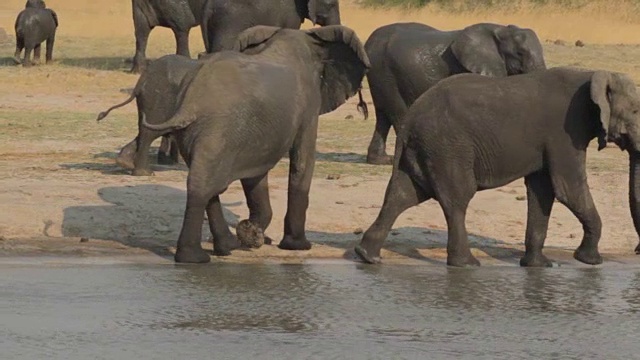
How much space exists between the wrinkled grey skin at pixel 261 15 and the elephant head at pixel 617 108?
654 cm

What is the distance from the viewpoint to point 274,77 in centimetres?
1105

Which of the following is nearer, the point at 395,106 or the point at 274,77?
the point at 274,77

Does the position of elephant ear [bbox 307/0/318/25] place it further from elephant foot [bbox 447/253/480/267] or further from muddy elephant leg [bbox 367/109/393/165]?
elephant foot [bbox 447/253/480/267]

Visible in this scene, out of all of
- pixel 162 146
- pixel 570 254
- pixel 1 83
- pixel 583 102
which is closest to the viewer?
pixel 583 102

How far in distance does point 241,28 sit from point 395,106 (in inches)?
94.9

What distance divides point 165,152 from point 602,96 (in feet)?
16.4

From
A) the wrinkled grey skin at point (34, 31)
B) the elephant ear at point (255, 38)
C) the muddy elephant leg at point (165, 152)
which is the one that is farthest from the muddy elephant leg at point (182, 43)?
the elephant ear at point (255, 38)

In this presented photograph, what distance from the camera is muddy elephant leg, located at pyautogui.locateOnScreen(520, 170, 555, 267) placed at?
36.4ft

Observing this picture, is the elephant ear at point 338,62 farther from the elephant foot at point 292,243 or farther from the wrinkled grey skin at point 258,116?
the elephant foot at point 292,243

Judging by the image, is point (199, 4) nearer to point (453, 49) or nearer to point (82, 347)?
point (453, 49)

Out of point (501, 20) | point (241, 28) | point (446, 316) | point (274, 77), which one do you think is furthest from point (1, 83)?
point (501, 20)

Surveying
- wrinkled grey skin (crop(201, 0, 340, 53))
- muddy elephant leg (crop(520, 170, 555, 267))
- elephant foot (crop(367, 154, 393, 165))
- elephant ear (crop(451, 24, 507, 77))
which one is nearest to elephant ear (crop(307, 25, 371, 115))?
muddy elephant leg (crop(520, 170, 555, 267))

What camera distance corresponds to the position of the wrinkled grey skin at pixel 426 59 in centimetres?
1543

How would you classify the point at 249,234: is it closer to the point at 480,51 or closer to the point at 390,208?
the point at 390,208
